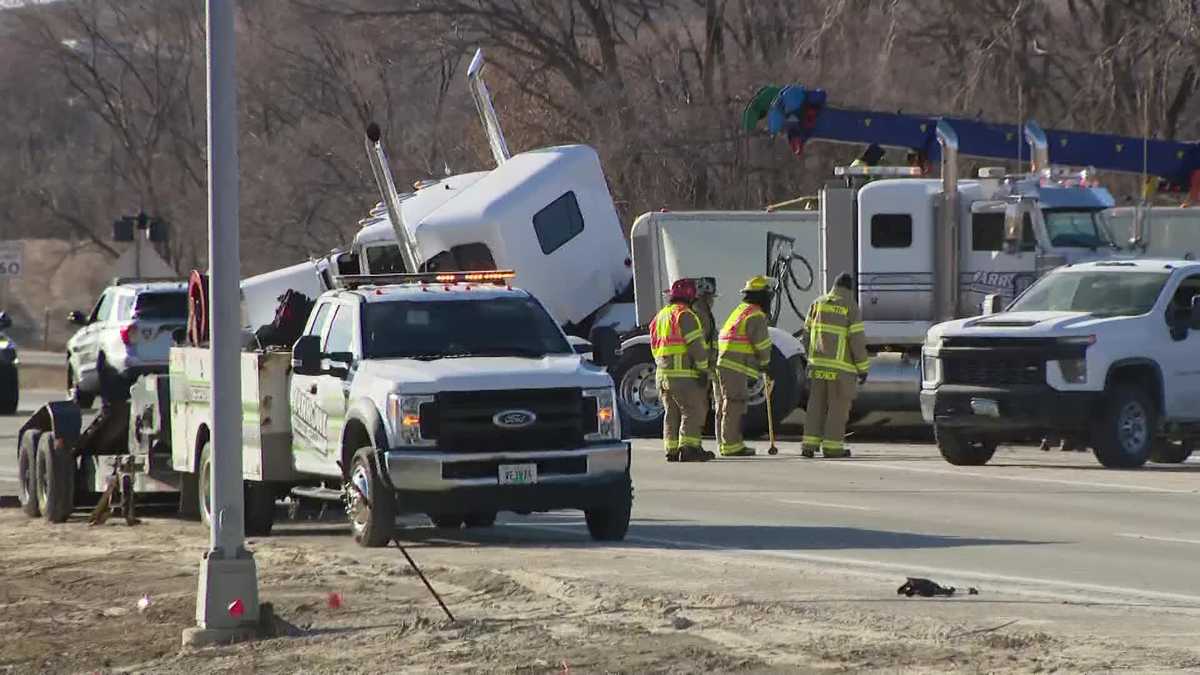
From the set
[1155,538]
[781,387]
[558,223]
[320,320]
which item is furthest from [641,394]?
[1155,538]

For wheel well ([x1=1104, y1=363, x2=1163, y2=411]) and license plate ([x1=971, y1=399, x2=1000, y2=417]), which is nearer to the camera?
license plate ([x1=971, y1=399, x2=1000, y2=417])

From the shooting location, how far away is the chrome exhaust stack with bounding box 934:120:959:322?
26297 millimetres

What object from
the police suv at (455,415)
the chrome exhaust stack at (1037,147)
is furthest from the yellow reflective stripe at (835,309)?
the police suv at (455,415)

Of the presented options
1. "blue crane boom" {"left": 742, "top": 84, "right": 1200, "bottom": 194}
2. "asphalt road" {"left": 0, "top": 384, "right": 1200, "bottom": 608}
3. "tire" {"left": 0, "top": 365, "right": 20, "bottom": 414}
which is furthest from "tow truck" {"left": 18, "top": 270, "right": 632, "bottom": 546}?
"tire" {"left": 0, "top": 365, "right": 20, "bottom": 414}

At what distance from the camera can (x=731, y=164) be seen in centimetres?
4359

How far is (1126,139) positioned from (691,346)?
8.73 metres

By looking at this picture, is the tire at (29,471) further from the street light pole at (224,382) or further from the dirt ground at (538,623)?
the street light pole at (224,382)

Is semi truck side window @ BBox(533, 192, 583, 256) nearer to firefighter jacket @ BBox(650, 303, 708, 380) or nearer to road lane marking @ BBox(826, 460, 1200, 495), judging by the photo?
firefighter jacket @ BBox(650, 303, 708, 380)

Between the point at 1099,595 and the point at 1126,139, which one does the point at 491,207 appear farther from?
the point at 1099,595

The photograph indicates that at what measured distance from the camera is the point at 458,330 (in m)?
16.3

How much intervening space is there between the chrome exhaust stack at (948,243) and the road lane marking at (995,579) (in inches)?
448

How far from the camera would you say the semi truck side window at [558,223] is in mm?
29500

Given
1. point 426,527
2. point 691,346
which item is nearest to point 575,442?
point 426,527

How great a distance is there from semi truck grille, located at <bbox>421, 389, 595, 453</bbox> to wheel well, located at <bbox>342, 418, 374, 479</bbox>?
71 centimetres
